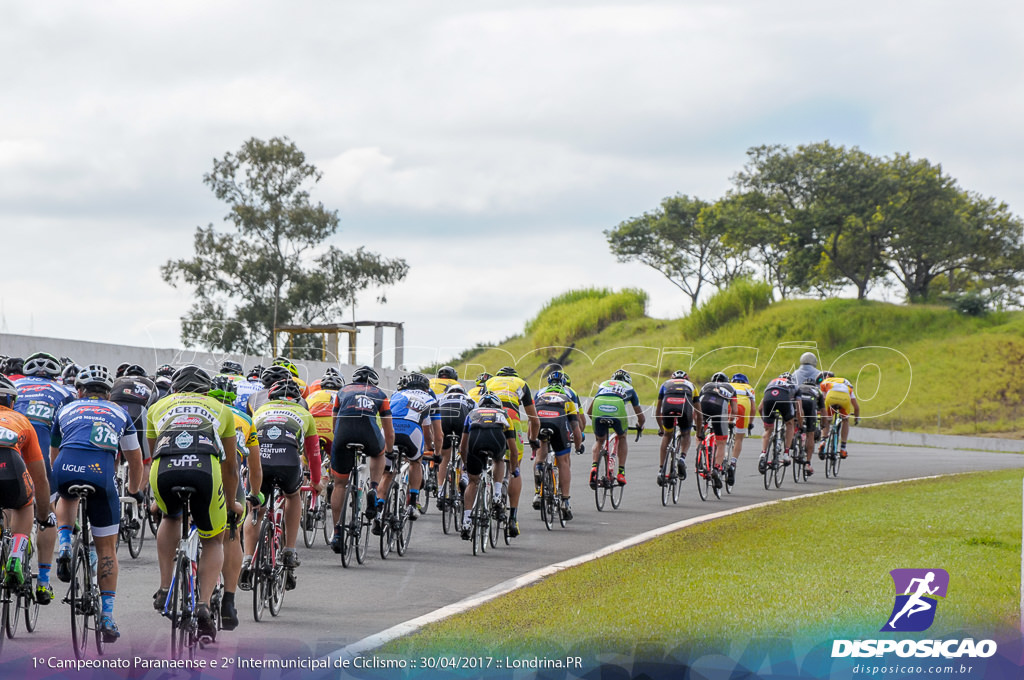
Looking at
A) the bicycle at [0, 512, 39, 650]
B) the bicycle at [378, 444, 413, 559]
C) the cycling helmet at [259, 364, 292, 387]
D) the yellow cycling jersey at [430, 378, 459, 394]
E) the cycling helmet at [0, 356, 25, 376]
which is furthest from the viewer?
the yellow cycling jersey at [430, 378, 459, 394]

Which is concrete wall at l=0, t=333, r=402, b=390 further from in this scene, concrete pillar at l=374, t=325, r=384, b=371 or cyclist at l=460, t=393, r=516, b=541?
concrete pillar at l=374, t=325, r=384, b=371

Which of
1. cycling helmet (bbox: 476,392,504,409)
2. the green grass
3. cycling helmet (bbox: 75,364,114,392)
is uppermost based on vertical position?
cycling helmet (bbox: 75,364,114,392)

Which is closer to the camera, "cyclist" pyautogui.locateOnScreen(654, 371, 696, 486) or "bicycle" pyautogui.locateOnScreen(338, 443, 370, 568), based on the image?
"bicycle" pyautogui.locateOnScreen(338, 443, 370, 568)

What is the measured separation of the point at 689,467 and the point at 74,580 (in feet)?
64.6

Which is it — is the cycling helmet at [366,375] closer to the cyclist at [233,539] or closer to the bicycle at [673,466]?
the cyclist at [233,539]

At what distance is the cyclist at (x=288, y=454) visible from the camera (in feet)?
32.2

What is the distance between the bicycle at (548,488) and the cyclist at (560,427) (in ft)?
0.15

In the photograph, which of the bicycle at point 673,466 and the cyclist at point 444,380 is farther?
the bicycle at point 673,466

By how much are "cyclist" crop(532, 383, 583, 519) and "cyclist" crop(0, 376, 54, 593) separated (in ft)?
27.9

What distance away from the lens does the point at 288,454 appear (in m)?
9.87

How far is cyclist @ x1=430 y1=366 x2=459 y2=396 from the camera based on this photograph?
1632cm

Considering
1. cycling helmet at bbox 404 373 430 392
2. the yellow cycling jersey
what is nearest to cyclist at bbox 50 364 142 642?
cycling helmet at bbox 404 373 430 392

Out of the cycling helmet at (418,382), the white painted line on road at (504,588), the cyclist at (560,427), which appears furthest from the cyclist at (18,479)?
the cyclist at (560,427)

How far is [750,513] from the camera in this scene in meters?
17.8
